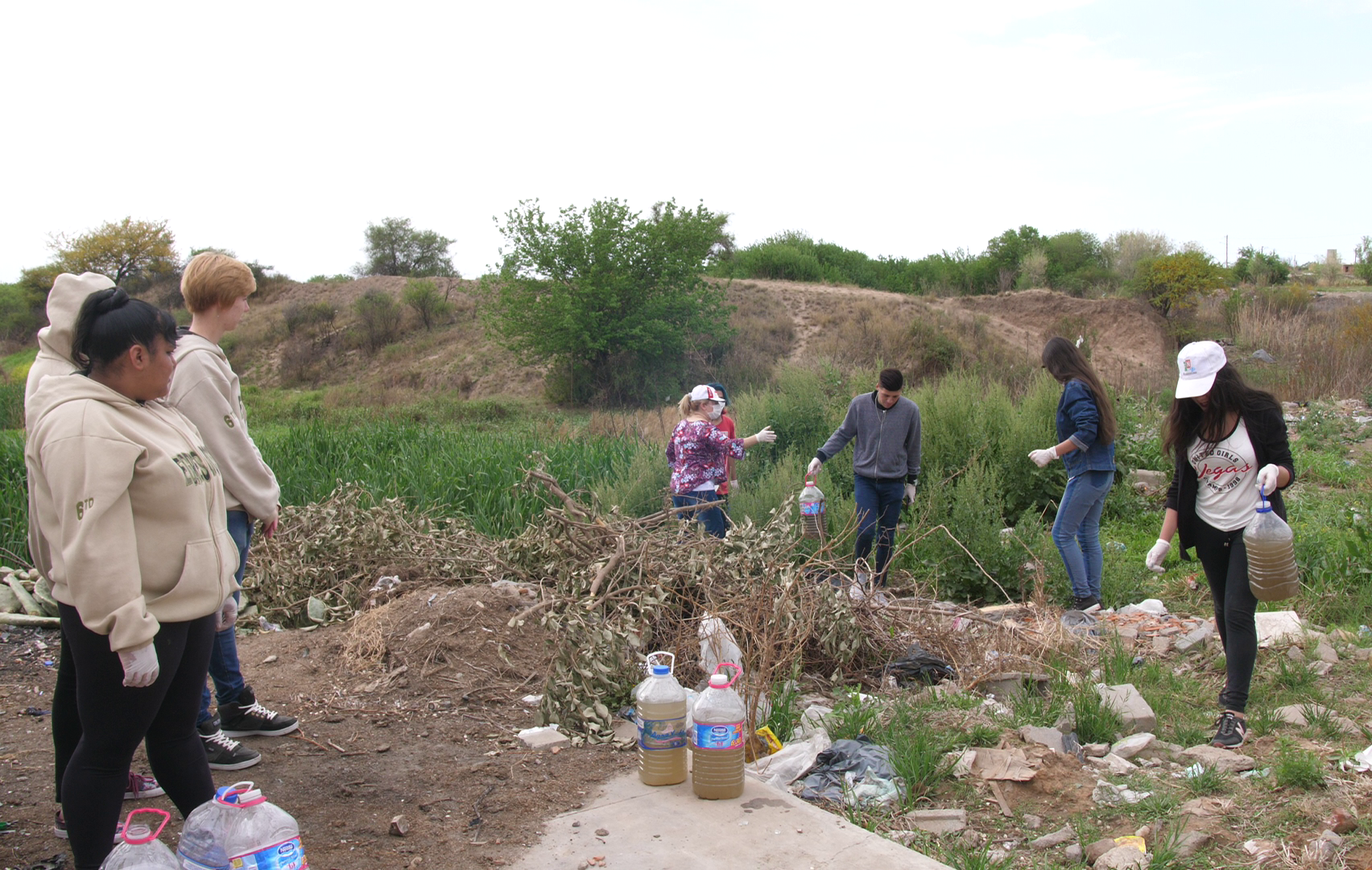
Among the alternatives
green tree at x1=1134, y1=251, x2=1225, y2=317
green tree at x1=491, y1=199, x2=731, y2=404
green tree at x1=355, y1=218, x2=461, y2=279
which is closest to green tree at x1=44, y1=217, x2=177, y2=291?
green tree at x1=355, y1=218, x2=461, y2=279

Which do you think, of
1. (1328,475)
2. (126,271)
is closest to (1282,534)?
(1328,475)

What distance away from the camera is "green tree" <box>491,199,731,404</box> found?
936 inches

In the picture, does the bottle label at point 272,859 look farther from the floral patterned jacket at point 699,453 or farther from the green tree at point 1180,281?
the green tree at point 1180,281

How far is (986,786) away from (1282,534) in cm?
159

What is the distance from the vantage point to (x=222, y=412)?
3.34 m

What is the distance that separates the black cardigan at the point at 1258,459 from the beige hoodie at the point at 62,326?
4.11 m

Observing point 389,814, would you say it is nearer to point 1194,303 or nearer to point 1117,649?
point 1117,649

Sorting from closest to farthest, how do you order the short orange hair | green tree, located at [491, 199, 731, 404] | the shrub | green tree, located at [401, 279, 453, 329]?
the short orange hair
green tree, located at [491, 199, 731, 404]
the shrub
green tree, located at [401, 279, 453, 329]

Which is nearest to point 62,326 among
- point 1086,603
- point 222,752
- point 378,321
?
point 222,752

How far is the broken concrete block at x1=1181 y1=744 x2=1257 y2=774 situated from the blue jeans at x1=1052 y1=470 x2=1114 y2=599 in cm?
228

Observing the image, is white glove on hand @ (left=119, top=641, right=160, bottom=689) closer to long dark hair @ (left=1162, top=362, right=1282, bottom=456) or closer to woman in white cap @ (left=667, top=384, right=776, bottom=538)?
long dark hair @ (left=1162, top=362, right=1282, bottom=456)

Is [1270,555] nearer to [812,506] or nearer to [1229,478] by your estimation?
[1229,478]

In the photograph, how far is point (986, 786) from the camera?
138 inches

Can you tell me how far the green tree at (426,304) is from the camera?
37.8 m
